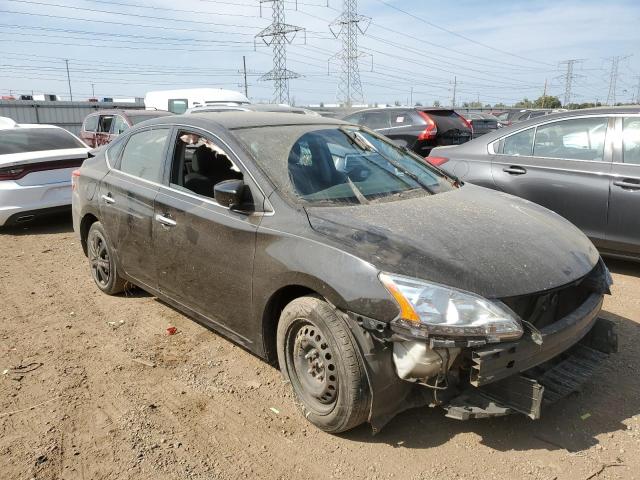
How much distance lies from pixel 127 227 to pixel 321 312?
7.34 ft

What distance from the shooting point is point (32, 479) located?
2.52m

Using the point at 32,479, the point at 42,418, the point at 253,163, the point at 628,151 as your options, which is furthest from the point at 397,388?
the point at 628,151

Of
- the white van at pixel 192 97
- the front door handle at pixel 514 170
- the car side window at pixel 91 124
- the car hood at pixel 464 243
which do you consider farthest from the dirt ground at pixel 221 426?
the white van at pixel 192 97

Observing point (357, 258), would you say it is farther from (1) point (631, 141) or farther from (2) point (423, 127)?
(2) point (423, 127)

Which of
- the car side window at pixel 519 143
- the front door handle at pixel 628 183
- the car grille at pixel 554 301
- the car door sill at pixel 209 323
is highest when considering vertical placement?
the car side window at pixel 519 143

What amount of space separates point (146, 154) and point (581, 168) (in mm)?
4085

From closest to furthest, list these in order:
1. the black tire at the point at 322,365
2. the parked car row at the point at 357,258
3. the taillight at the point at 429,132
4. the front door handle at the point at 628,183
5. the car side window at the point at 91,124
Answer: the parked car row at the point at 357,258, the black tire at the point at 322,365, the front door handle at the point at 628,183, the taillight at the point at 429,132, the car side window at the point at 91,124

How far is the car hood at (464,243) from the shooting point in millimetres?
2506

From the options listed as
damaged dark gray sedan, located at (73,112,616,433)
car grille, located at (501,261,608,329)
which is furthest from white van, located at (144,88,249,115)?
car grille, located at (501,261,608,329)

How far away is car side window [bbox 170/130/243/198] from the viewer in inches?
139

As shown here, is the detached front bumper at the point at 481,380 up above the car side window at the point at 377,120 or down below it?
below

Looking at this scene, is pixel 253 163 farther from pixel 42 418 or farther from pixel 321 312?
pixel 42 418

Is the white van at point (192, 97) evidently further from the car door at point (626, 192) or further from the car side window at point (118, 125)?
the car door at point (626, 192)

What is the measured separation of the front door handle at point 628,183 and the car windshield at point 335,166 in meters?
1.93
